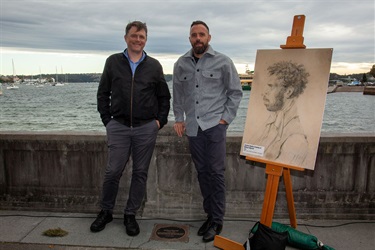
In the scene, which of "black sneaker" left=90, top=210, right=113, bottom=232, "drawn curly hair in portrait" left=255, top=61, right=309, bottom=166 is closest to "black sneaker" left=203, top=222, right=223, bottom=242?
"drawn curly hair in portrait" left=255, top=61, right=309, bottom=166

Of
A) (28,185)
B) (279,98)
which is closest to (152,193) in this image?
(28,185)

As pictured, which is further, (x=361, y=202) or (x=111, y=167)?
(x=361, y=202)

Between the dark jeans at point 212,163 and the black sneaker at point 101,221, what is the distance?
1265mm

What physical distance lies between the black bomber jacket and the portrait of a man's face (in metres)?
1.14

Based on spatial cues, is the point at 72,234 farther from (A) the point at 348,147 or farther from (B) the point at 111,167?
(A) the point at 348,147

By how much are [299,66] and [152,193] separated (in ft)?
8.36

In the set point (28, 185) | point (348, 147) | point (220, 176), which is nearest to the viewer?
point (220, 176)

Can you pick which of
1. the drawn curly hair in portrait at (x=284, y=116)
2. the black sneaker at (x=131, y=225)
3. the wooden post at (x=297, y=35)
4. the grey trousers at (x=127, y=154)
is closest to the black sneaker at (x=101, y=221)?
the grey trousers at (x=127, y=154)

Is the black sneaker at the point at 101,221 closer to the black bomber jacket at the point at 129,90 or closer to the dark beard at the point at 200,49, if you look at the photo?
the black bomber jacket at the point at 129,90

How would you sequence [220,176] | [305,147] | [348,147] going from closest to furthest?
[305,147]
[220,176]
[348,147]

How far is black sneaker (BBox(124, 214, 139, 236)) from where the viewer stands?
3.99 m

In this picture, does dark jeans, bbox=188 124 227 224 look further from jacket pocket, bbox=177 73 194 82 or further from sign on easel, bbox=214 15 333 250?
jacket pocket, bbox=177 73 194 82

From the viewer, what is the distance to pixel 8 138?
4.69 m

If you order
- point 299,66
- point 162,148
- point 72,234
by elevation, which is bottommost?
point 72,234
